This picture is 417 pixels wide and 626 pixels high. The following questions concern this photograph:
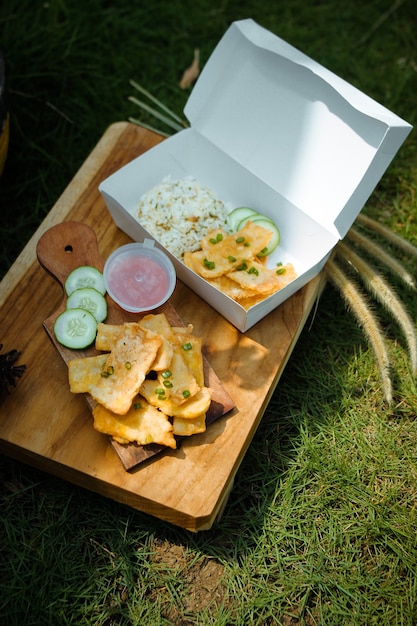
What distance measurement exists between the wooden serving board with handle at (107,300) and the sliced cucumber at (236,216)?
0.76 m

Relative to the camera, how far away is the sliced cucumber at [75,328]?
354 centimetres

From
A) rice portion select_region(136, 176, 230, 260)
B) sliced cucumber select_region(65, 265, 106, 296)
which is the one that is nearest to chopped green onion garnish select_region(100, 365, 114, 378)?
sliced cucumber select_region(65, 265, 106, 296)

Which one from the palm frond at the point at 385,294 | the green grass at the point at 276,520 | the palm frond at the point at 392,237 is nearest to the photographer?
the green grass at the point at 276,520

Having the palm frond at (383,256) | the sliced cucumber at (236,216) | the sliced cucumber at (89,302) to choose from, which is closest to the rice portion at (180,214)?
the sliced cucumber at (236,216)

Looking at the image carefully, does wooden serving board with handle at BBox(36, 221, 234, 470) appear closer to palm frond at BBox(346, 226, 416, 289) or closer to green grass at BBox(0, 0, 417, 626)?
green grass at BBox(0, 0, 417, 626)

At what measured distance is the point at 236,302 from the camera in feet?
11.5

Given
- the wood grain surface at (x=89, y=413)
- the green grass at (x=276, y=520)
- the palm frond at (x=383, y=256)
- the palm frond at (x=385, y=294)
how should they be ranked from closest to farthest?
the wood grain surface at (x=89, y=413)
the green grass at (x=276, y=520)
the palm frond at (x=385, y=294)
the palm frond at (x=383, y=256)

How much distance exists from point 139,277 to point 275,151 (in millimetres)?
1252

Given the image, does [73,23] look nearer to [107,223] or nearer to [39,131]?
[39,131]

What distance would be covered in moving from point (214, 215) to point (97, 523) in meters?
2.07

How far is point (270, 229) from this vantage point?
4.02m

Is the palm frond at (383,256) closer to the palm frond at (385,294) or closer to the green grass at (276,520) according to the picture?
the palm frond at (385,294)

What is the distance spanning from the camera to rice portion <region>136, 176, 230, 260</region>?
389cm

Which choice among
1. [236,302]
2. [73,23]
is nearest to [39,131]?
[73,23]
